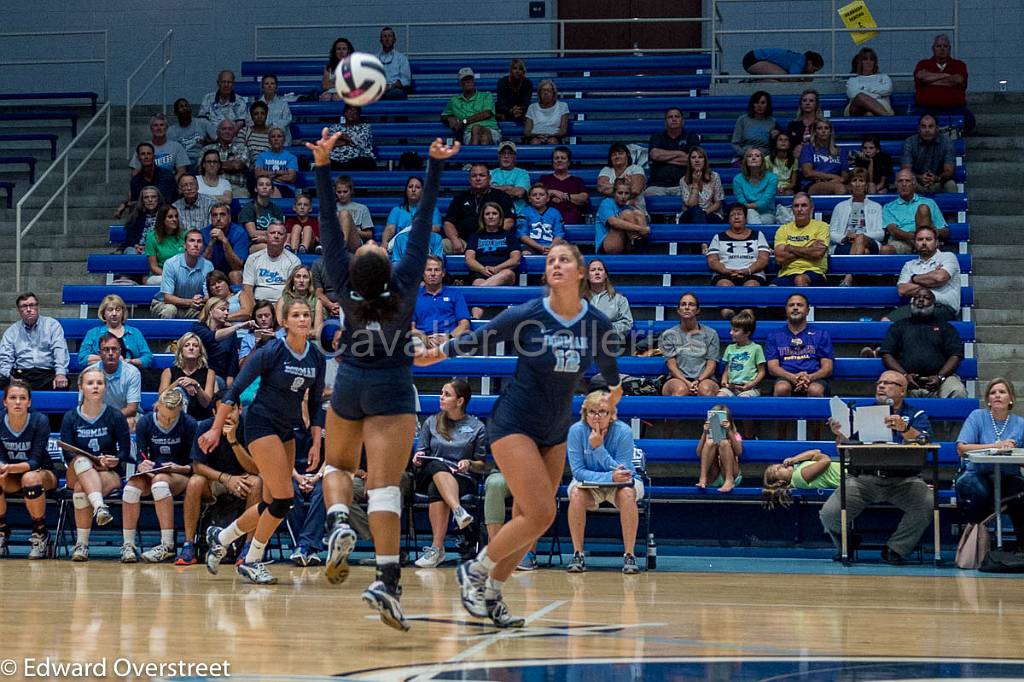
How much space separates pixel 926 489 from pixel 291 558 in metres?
4.99

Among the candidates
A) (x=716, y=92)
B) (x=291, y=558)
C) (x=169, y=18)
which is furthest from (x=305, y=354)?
(x=169, y=18)

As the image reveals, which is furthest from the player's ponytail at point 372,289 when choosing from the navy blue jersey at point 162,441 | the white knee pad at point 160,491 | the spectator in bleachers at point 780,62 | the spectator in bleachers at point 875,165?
the spectator in bleachers at point 780,62

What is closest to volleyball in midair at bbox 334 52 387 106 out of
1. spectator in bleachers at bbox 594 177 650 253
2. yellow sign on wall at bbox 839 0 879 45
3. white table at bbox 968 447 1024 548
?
white table at bbox 968 447 1024 548

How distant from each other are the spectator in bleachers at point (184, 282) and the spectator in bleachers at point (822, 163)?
654 cm

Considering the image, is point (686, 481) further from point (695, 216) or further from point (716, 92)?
point (716, 92)

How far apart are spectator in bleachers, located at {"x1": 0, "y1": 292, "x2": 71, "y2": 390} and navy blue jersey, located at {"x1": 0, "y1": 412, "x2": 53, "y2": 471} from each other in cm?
137

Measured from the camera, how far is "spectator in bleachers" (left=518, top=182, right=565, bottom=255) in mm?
13844

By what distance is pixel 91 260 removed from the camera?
14109mm

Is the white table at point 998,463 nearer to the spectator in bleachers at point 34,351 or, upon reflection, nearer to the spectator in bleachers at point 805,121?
the spectator in bleachers at point 805,121

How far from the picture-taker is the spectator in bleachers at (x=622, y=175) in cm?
1384

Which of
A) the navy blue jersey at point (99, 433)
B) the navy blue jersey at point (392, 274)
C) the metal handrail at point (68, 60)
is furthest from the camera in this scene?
the metal handrail at point (68, 60)

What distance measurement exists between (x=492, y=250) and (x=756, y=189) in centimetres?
293

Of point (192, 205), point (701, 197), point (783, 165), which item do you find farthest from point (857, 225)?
point (192, 205)

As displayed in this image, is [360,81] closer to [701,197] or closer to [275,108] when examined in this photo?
[701,197]
